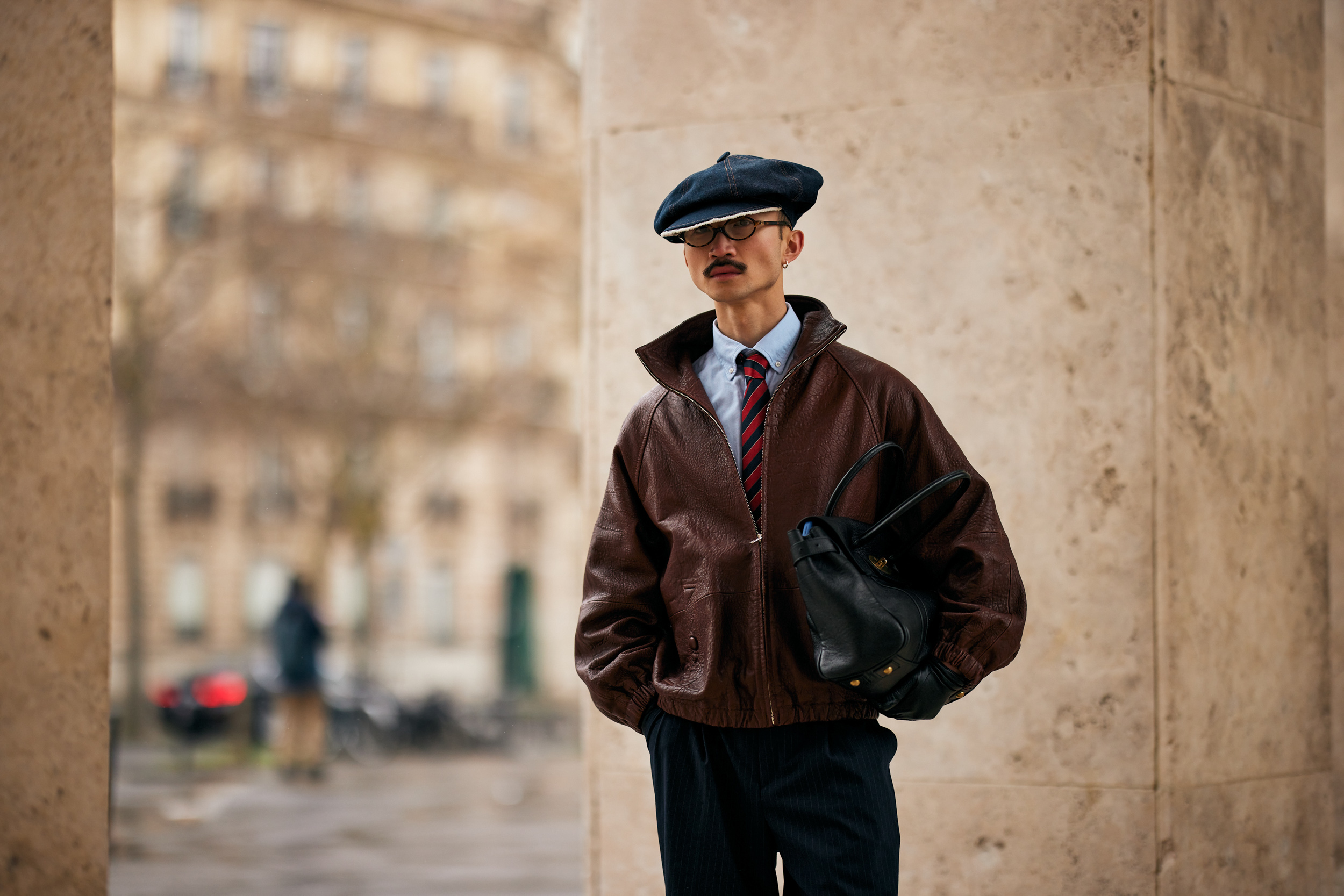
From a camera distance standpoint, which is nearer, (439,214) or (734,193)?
(734,193)

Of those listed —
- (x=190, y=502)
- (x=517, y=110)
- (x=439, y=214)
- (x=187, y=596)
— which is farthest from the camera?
(x=517, y=110)

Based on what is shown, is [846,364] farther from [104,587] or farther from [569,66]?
[569,66]

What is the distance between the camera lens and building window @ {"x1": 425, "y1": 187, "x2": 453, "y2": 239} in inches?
1133

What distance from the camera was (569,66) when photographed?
20.6m

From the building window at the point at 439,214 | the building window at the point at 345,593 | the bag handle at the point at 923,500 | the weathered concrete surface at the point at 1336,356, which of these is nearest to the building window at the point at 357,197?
the building window at the point at 439,214

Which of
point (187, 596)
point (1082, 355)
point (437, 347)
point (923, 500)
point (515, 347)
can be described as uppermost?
point (515, 347)

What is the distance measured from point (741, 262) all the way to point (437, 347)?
120 feet

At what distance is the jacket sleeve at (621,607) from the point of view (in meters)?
2.95

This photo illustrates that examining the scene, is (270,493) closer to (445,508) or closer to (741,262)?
(445,508)

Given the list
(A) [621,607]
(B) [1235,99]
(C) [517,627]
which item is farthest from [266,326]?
(A) [621,607]

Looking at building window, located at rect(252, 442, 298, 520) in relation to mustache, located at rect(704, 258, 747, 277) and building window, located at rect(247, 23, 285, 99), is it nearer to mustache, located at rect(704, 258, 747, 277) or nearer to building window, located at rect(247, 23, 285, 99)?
building window, located at rect(247, 23, 285, 99)

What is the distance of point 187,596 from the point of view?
124 ft

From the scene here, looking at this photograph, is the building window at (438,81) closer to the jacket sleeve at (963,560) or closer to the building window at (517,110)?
the building window at (517,110)

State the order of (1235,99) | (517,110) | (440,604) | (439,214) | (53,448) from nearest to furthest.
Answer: (1235,99) → (53,448) → (439,214) → (517,110) → (440,604)
